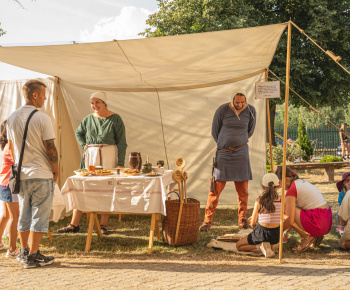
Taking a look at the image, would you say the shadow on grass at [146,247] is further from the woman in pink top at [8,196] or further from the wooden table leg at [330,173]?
the wooden table leg at [330,173]

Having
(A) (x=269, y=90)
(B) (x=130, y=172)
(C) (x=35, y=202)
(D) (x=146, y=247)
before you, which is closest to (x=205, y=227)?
(D) (x=146, y=247)

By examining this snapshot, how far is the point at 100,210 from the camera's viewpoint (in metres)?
4.43

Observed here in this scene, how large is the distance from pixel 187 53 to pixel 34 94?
67.4 inches

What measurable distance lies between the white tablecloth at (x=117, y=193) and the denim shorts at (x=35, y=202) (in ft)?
2.05

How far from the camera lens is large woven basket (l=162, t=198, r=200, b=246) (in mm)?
4633

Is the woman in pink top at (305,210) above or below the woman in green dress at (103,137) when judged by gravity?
below

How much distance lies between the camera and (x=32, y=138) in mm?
3701

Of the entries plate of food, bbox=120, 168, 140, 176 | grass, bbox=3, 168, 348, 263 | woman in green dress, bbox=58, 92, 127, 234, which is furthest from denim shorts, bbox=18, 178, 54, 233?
woman in green dress, bbox=58, 92, 127, 234

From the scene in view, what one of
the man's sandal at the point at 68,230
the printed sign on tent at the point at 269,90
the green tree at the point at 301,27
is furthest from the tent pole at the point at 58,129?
the green tree at the point at 301,27

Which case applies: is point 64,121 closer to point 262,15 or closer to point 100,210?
point 100,210

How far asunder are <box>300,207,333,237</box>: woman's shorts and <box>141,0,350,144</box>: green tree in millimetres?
11591

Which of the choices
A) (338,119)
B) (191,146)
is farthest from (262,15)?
(338,119)

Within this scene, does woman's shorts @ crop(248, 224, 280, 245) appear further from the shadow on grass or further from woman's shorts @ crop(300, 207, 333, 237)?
woman's shorts @ crop(300, 207, 333, 237)

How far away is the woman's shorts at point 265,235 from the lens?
13.8ft
